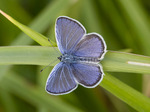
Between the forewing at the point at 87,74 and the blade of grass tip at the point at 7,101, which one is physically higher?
the blade of grass tip at the point at 7,101

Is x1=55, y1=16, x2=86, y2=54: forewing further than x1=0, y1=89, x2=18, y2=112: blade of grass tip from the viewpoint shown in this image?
No

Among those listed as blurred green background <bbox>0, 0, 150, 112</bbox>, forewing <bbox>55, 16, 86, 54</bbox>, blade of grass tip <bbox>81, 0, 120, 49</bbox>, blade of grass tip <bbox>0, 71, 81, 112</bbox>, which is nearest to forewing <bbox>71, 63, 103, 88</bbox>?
forewing <bbox>55, 16, 86, 54</bbox>

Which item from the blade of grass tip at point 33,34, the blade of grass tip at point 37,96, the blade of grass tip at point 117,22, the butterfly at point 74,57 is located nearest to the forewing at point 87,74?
the butterfly at point 74,57


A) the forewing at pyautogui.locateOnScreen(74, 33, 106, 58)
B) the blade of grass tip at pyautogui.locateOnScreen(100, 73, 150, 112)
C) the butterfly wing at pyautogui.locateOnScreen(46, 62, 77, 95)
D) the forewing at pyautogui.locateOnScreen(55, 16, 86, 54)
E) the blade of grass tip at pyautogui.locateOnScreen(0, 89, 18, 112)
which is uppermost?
the blade of grass tip at pyautogui.locateOnScreen(0, 89, 18, 112)

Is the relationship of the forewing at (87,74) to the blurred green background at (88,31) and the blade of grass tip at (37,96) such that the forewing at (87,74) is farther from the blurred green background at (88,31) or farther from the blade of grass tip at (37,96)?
the blade of grass tip at (37,96)

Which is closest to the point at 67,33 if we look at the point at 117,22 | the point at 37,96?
the point at 37,96

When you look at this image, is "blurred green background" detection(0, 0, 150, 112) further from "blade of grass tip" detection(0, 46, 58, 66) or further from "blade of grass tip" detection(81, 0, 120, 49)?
"blade of grass tip" detection(0, 46, 58, 66)

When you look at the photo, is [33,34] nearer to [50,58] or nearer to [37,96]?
[50,58]

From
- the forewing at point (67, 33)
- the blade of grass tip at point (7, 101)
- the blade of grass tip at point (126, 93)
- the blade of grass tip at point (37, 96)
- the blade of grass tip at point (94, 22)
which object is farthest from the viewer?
the blade of grass tip at point (94, 22)

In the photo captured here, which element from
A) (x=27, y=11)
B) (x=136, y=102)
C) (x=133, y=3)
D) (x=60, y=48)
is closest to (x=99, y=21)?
(x=133, y=3)
